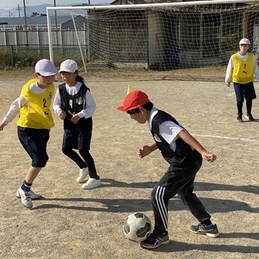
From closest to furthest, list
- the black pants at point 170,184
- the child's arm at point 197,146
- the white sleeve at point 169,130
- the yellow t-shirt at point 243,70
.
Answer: the child's arm at point 197,146 < the white sleeve at point 169,130 < the black pants at point 170,184 < the yellow t-shirt at point 243,70

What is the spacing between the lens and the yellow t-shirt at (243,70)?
27.5 ft

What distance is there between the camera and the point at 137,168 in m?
5.84

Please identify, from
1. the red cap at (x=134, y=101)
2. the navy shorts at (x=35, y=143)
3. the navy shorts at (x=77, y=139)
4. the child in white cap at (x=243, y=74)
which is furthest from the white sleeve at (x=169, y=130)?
the child in white cap at (x=243, y=74)

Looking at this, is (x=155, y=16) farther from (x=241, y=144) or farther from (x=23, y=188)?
(x=23, y=188)

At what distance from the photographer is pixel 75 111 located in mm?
4949

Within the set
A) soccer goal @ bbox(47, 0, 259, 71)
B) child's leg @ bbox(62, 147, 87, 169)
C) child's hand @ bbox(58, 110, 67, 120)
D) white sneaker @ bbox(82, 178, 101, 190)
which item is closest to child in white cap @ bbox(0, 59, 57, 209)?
child's hand @ bbox(58, 110, 67, 120)

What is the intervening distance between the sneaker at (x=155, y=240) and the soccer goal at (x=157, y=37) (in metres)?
15.3

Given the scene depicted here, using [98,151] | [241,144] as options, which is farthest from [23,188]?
[241,144]

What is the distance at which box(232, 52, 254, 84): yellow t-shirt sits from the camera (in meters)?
8.38

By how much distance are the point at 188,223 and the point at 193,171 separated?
0.81 meters

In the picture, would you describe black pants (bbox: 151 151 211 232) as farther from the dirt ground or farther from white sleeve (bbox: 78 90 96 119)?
white sleeve (bbox: 78 90 96 119)

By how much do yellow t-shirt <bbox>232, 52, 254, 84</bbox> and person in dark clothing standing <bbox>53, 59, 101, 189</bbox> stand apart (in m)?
4.34

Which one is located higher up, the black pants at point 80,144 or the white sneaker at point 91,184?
the black pants at point 80,144

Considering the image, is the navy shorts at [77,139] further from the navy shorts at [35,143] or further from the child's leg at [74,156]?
the navy shorts at [35,143]
